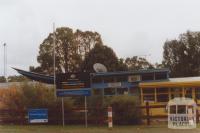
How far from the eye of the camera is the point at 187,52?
8456 cm

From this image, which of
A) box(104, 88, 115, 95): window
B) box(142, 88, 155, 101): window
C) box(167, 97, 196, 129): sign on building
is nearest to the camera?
box(167, 97, 196, 129): sign on building

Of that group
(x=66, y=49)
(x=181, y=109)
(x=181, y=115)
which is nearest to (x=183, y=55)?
(x=66, y=49)

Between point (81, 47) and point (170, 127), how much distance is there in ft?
197

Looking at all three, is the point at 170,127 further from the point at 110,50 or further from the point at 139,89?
the point at 110,50

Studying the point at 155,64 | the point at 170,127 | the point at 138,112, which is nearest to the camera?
the point at 170,127

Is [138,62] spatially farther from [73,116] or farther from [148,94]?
[73,116]

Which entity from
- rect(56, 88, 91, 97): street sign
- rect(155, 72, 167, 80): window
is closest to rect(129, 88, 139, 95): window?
rect(155, 72, 167, 80): window

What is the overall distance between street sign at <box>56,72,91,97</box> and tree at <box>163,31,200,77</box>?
5834 cm

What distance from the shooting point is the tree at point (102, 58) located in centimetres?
7512

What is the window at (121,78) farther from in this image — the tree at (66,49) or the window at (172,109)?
the tree at (66,49)

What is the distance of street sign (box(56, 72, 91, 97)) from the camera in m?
24.9

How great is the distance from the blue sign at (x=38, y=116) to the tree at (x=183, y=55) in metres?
57.7

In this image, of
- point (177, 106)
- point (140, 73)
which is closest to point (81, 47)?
point (140, 73)

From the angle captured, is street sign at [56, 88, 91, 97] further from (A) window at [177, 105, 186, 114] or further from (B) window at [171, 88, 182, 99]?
(B) window at [171, 88, 182, 99]
